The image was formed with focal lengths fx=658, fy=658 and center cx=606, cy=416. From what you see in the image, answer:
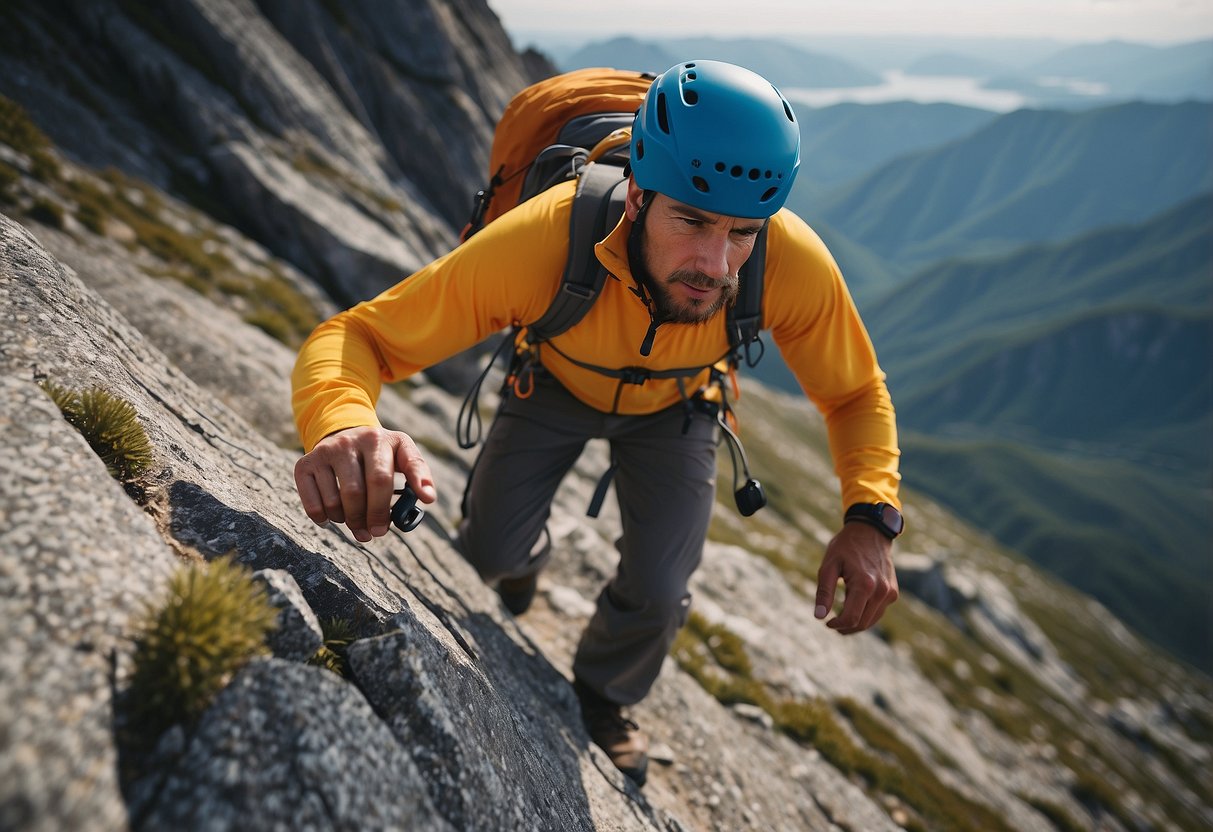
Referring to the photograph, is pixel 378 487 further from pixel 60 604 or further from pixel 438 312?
pixel 438 312

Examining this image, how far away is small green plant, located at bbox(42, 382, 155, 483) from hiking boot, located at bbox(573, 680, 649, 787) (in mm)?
5034

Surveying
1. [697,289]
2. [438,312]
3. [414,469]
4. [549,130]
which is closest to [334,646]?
[414,469]

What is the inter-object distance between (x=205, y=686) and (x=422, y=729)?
44.1 inches

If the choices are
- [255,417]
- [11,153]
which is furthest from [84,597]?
[11,153]

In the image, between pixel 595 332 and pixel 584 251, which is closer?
pixel 584 251

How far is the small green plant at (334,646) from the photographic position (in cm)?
352

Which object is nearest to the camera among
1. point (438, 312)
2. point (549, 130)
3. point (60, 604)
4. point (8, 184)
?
point (60, 604)

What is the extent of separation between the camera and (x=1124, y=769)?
46438mm

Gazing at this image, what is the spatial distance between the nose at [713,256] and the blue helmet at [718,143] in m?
0.26

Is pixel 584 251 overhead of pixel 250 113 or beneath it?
beneath

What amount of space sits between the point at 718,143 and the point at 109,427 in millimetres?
4789

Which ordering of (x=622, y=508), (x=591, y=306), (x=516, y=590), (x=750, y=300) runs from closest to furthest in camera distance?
(x=591, y=306) < (x=750, y=300) < (x=622, y=508) < (x=516, y=590)

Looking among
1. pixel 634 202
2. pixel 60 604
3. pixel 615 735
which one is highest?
pixel 634 202

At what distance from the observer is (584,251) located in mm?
5988
